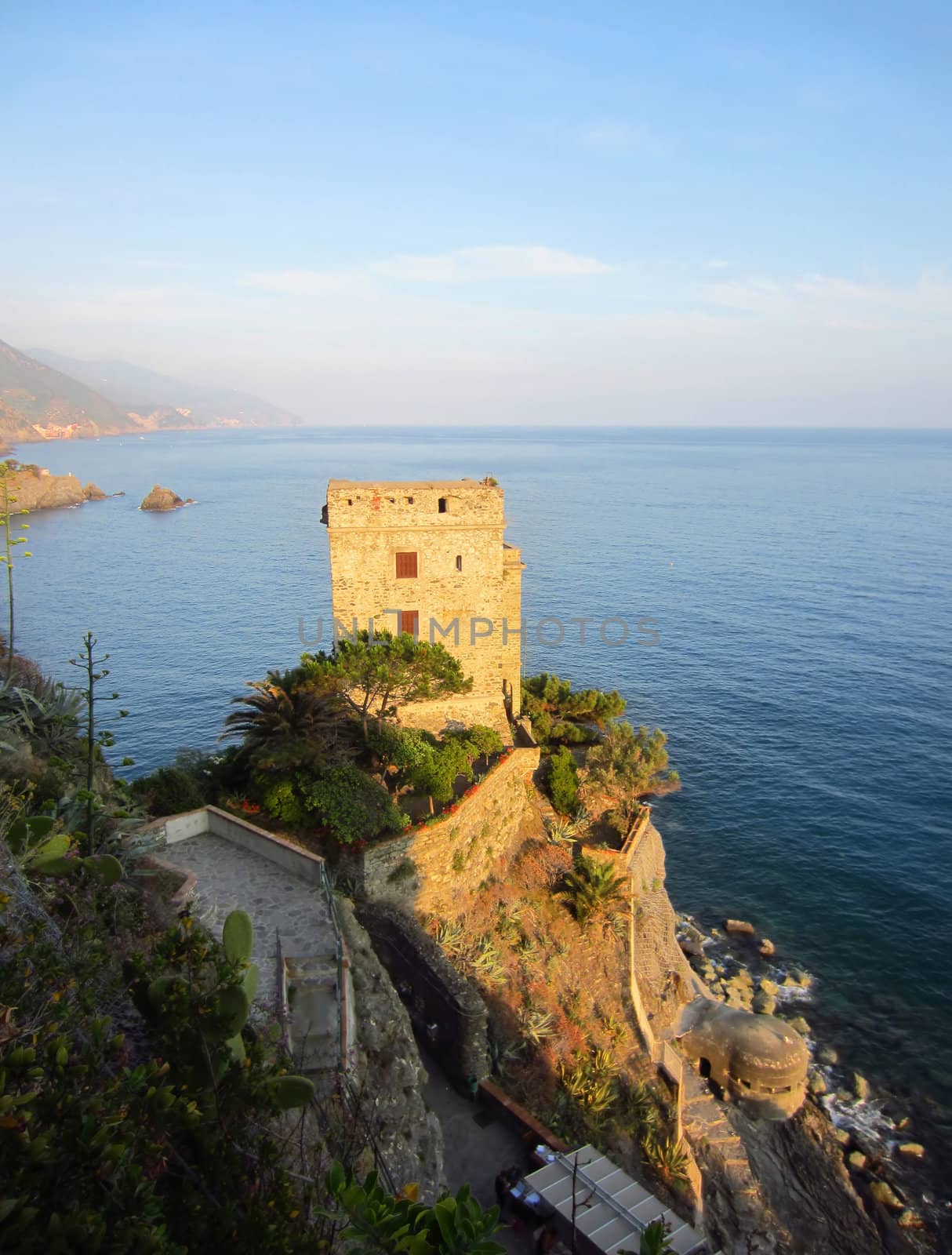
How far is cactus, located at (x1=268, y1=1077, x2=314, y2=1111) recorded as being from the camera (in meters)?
7.49

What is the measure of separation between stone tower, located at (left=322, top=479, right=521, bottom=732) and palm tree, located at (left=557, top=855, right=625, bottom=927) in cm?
598

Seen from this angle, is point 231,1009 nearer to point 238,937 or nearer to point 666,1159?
point 238,937

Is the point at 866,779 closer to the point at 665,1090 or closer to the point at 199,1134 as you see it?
the point at 665,1090

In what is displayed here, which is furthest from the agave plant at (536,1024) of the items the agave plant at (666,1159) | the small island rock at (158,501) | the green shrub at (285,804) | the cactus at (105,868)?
the small island rock at (158,501)

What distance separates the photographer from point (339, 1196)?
20.2 ft

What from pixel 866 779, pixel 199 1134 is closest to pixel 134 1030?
pixel 199 1134

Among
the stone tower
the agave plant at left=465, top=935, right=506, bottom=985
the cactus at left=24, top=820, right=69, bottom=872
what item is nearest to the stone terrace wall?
the agave plant at left=465, top=935, right=506, bottom=985

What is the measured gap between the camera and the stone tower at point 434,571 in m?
24.6

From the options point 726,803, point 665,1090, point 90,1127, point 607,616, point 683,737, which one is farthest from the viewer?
point 607,616

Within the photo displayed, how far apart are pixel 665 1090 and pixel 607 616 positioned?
4457 centimetres

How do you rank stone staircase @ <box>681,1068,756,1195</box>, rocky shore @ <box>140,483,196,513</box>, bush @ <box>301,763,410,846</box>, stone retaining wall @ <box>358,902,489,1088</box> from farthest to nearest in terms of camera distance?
rocky shore @ <box>140,483,196,513</box> < stone staircase @ <box>681,1068,756,1195</box> < bush @ <box>301,763,410,846</box> < stone retaining wall @ <box>358,902,489,1088</box>

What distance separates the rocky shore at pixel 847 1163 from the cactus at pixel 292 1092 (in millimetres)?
16380

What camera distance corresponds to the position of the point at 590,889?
22500 mm

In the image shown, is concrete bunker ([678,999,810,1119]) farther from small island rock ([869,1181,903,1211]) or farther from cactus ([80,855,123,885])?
cactus ([80,855,123,885])
